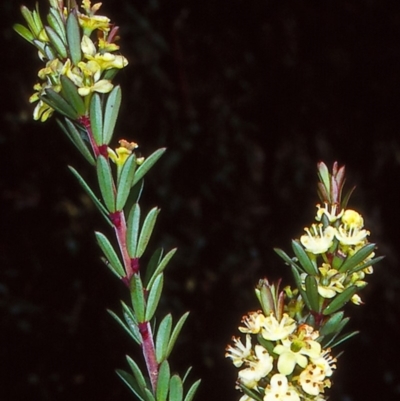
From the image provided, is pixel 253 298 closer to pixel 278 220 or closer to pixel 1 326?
pixel 278 220

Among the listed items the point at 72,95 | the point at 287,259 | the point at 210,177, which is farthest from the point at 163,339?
the point at 210,177

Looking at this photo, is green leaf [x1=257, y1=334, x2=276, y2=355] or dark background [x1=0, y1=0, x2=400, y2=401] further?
dark background [x1=0, y1=0, x2=400, y2=401]

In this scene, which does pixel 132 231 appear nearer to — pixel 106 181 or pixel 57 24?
pixel 106 181

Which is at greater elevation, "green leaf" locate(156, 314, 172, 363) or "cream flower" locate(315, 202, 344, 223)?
"cream flower" locate(315, 202, 344, 223)

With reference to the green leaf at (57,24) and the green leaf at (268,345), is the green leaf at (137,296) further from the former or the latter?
the green leaf at (57,24)

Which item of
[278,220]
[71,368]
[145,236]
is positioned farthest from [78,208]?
[145,236]

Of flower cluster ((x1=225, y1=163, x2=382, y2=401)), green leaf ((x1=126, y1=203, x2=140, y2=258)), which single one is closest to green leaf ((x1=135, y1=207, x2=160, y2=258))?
green leaf ((x1=126, y1=203, x2=140, y2=258))

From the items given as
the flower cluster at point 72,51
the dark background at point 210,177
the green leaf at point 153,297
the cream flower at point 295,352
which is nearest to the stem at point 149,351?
the green leaf at point 153,297

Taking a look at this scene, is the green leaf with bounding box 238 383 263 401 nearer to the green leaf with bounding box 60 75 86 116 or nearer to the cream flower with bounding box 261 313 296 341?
the cream flower with bounding box 261 313 296 341
